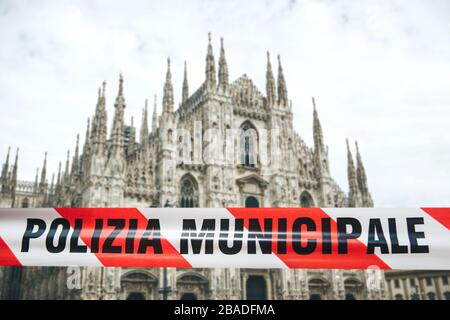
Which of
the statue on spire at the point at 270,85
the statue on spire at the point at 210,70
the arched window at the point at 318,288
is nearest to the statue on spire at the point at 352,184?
the arched window at the point at 318,288

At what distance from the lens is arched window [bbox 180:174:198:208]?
100ft

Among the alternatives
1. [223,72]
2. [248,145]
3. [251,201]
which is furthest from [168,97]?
[251,201]

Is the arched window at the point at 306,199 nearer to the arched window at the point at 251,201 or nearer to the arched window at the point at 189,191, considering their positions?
the arched window at the point at 251,201

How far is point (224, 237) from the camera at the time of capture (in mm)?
4516

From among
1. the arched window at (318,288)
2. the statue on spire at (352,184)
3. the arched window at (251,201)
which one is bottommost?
the arched window at (318,288)

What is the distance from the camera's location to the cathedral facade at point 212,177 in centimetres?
2645

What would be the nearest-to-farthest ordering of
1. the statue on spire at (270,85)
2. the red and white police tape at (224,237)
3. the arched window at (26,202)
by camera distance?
the red and white police tape at (224,237), the statue on spire at (270,85), the arched window at (26,202)

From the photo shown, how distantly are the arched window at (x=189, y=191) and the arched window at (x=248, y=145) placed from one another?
16.6 feet

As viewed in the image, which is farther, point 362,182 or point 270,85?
point 362,182

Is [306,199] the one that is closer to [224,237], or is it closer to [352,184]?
[352,184]

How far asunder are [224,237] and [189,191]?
26.7m

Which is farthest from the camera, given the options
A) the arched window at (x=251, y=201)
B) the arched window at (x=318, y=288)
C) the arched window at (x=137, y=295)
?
the arched window at (x=251, y=201)
